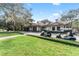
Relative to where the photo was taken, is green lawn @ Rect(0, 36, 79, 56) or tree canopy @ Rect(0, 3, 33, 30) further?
tree canopy @ Rect(0, 3, 33, 30)

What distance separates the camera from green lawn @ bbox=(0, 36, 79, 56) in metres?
2.16

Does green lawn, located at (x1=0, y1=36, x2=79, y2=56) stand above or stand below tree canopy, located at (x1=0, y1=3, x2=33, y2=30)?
below

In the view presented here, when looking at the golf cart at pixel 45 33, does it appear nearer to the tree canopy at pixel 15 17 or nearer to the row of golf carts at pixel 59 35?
the row of golf carts at pixel 59 35

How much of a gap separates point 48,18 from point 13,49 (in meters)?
0.54

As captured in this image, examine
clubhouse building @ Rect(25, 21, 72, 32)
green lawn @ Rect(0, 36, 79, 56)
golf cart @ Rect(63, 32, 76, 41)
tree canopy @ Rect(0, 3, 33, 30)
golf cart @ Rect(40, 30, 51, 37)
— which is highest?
tree canopy @ Rect(0, 3, 33, 30)

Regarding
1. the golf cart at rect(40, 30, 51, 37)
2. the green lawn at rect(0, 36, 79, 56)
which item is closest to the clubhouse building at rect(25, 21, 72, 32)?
the golf cart at rect(40, 30, 51, 37)

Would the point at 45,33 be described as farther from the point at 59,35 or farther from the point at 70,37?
the point at 70,37

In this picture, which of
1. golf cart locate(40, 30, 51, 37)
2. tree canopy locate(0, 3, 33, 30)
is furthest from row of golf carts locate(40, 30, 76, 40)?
tree canopy locate(0, 3, 33, 30)

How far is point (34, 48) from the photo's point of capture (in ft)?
7.18

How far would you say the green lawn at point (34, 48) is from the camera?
2.16m

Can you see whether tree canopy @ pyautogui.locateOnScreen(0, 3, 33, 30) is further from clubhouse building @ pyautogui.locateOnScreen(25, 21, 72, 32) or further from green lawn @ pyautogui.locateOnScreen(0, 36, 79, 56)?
green lawn @ pyautogui.locateOnScreen(0, 36, 79, 56)

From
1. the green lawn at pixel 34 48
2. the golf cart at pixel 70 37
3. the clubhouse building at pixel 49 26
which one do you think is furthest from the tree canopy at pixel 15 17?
the golf cart at pixel 70 37

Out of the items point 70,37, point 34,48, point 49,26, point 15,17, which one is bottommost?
point 34,48

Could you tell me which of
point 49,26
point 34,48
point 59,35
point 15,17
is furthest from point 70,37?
point 15,17
